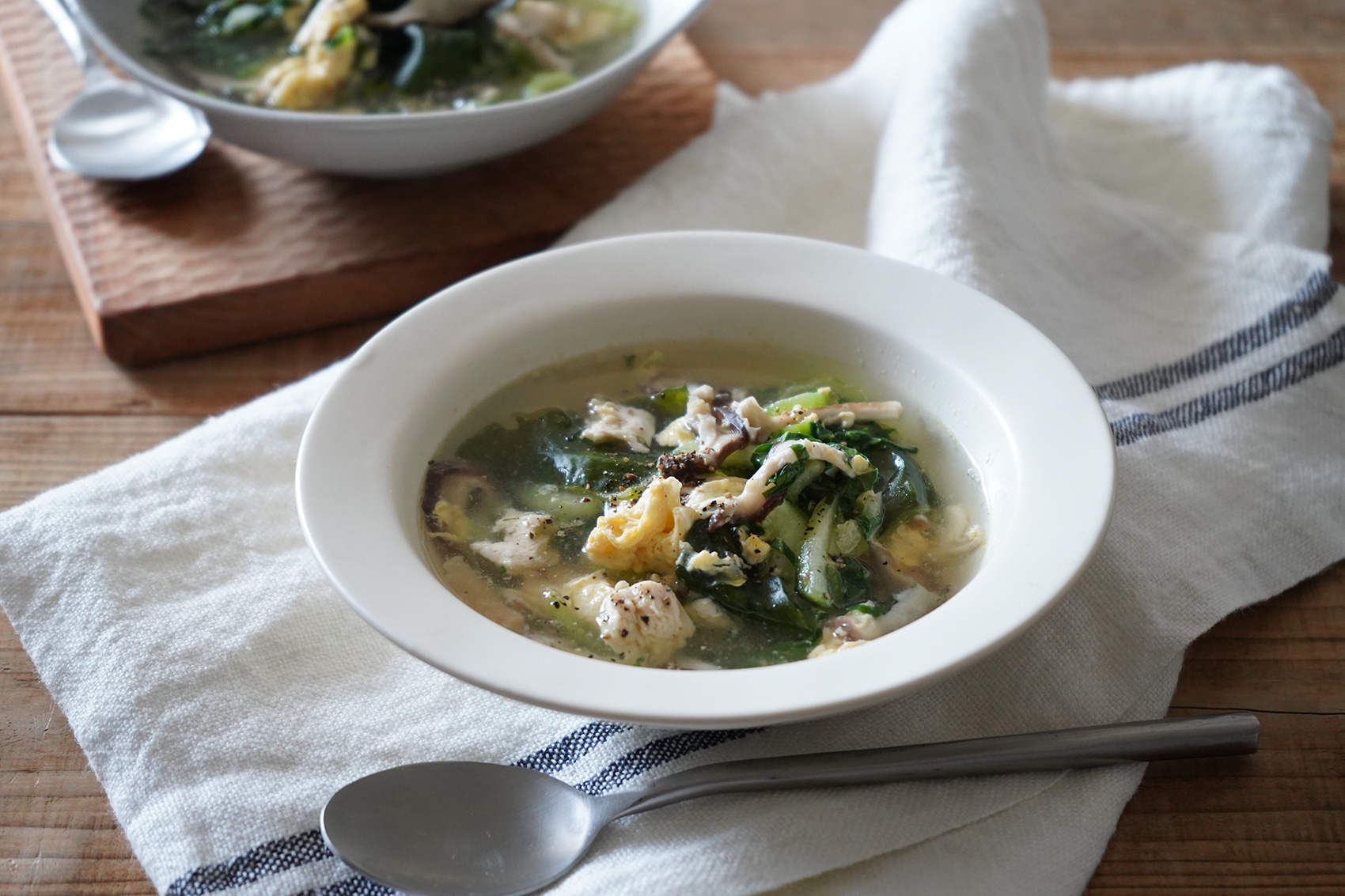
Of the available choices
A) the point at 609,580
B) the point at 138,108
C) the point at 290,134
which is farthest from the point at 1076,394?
the point at 138,108

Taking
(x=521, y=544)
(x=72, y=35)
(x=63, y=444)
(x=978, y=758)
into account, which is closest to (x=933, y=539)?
(x=978, y=758)

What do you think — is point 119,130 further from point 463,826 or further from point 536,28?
point 463,826

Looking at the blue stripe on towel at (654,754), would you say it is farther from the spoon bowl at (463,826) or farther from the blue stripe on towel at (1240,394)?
the blue stripe on towel at (1240,394)

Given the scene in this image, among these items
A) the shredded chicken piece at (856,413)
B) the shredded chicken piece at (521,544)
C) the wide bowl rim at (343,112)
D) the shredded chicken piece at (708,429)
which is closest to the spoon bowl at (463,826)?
the shredded chicken piece at (521,544)

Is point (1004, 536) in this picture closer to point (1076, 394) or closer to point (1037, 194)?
point (1076, 394)

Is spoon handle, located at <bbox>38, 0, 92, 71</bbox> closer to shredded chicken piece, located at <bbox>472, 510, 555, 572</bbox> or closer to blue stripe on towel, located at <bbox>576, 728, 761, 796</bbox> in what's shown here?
shredded chicken piece, located at <bbox>472, 510, 555, 572</bbox>

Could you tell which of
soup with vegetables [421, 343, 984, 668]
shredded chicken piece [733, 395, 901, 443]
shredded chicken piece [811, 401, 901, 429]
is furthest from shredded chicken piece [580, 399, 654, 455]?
shredded chicken piece [811, 401, 901, 429]
